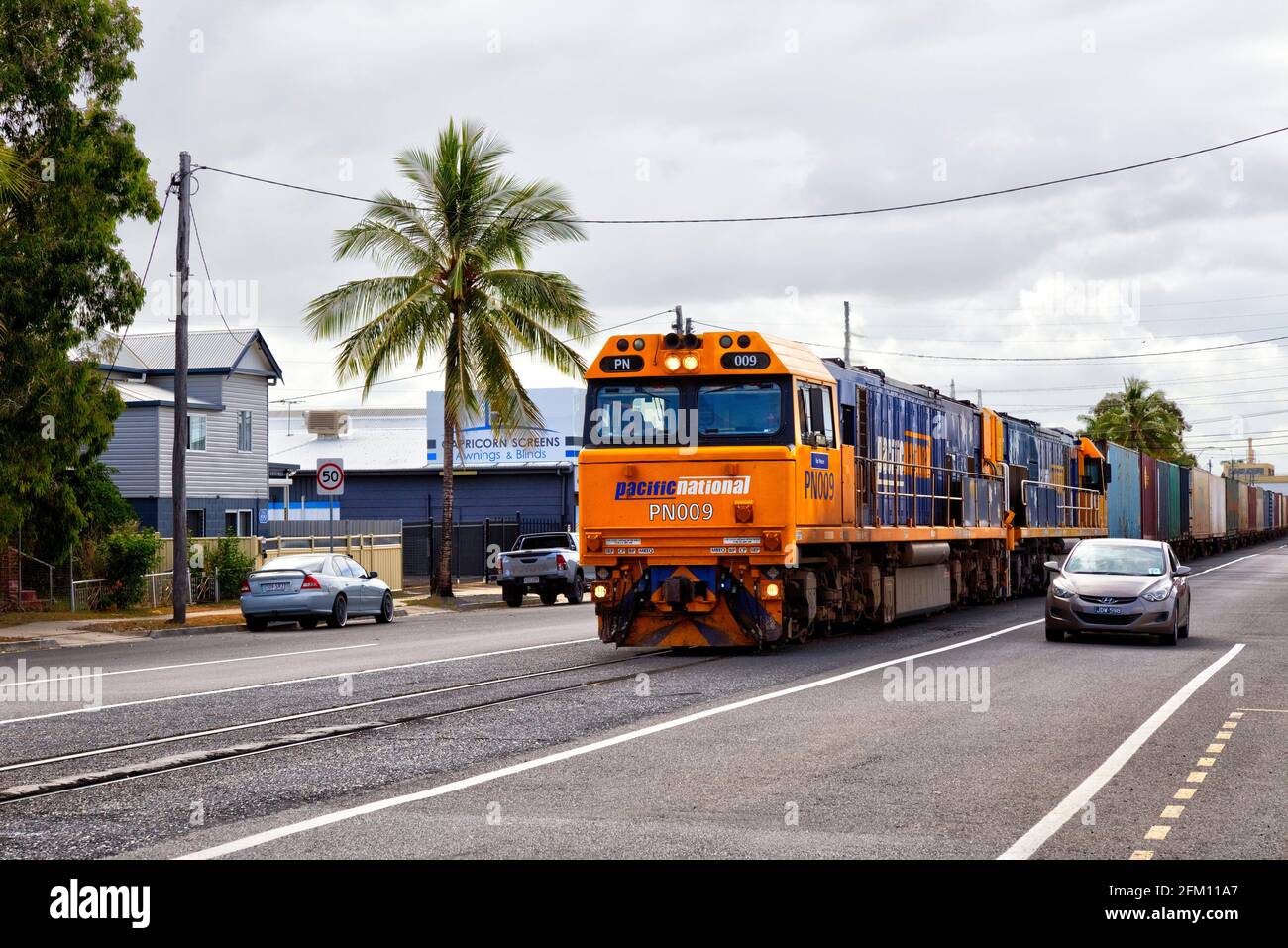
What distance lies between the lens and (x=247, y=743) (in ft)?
37.1

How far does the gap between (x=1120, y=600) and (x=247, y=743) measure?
506 inches

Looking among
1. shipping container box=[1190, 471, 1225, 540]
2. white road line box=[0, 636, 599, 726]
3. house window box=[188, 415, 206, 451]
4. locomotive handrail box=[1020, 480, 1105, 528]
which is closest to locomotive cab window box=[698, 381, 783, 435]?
white road line box=[0, 636, 599, 726]

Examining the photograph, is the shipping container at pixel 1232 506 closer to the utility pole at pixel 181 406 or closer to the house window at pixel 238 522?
the house window at pixel 238 522

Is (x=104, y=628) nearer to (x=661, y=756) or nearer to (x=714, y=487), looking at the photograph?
(x=714, y=487)

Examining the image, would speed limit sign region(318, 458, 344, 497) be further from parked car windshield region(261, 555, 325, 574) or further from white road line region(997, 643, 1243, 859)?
white road line region(997, 643, 1243, 859)

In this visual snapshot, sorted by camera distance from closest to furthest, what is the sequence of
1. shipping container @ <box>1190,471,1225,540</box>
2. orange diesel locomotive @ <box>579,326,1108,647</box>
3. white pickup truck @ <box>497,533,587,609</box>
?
1. orange diesel locomotive @ <box>579,326,1108,647</box>
2. white pickup truck @ <box>497,533,587,609</box>
3. shipping container @ <box>1190,471,1225,540</box>

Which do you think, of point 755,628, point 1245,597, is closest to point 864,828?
point 755,628

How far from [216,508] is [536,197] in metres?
14.8

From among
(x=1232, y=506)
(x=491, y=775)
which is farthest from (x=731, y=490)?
(x=1232, y=506)

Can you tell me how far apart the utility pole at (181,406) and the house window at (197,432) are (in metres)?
14.6

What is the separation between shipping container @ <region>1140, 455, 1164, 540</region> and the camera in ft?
164

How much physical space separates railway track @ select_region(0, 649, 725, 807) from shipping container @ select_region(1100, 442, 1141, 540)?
30992mm

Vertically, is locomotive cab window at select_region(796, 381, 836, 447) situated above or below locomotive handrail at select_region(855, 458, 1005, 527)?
above

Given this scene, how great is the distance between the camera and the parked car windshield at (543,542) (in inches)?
1526
